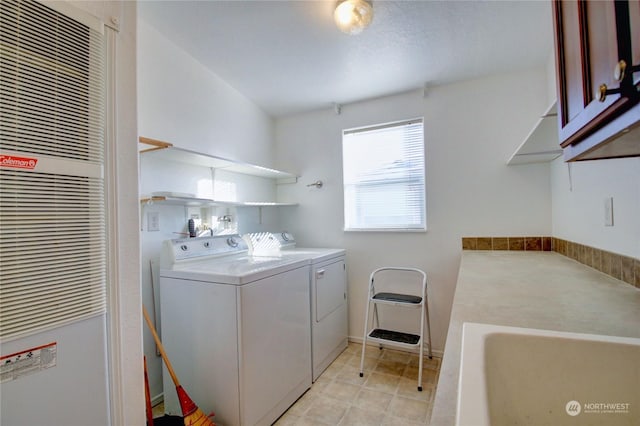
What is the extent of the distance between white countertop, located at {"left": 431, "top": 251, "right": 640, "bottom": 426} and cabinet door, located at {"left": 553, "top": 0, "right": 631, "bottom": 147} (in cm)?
51

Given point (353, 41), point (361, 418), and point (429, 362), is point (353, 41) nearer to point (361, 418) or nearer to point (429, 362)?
point (361, 418)

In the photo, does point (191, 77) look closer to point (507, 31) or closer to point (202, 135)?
point (202, 135)

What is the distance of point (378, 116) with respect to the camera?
2.91 m

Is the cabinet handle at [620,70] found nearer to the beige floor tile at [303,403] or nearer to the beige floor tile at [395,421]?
the beige floor tile at [395,421]

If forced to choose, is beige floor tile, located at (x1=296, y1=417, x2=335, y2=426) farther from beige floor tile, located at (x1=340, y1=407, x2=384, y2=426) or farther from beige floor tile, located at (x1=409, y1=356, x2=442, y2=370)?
beige floor tile, located at (x1=409, y1=356, x2=442, y2=370)

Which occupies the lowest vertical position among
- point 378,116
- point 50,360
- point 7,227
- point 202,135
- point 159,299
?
point 159,299

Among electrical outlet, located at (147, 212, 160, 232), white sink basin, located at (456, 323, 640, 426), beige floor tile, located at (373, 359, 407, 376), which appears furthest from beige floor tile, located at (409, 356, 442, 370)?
electrical outlet, located at (147, 212, 160, 232)

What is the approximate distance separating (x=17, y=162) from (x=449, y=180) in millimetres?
2739

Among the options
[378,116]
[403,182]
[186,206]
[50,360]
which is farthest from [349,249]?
[50,360]

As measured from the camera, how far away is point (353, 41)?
1993mm

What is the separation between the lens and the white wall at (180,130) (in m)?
1.93

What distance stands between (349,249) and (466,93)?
1.82 metres

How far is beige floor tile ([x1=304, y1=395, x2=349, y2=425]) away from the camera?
1834mm

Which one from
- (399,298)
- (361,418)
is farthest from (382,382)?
(399,298)
